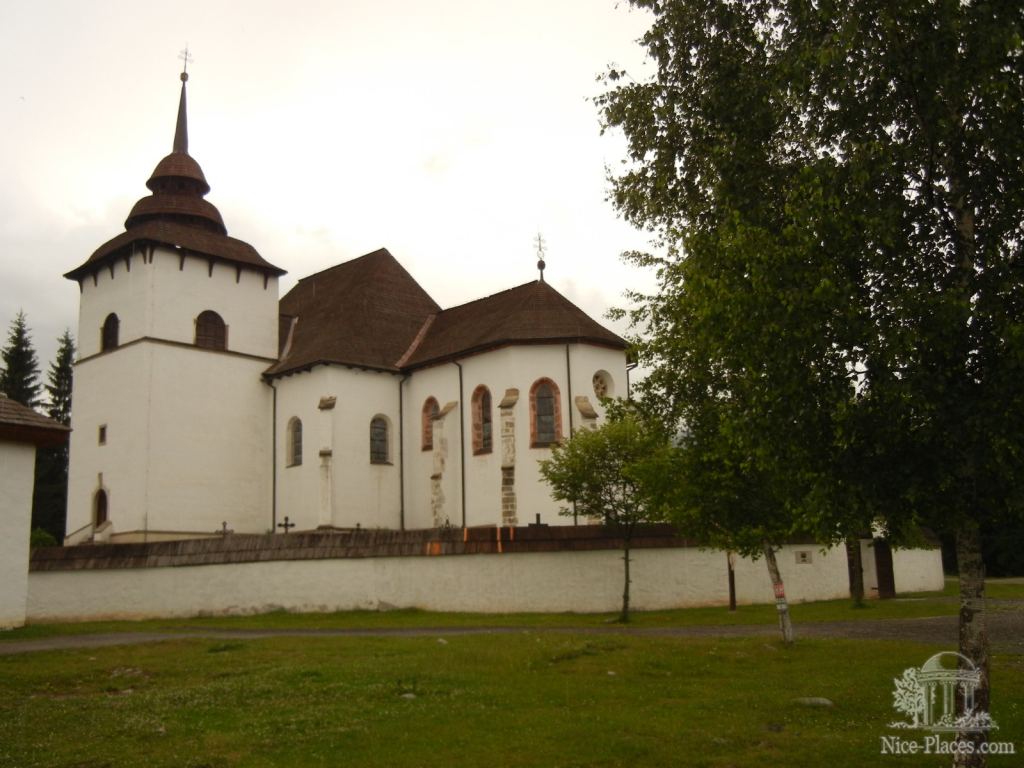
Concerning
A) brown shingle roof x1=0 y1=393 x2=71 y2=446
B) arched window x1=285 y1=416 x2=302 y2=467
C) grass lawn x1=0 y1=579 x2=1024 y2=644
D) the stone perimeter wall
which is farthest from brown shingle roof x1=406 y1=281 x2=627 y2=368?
brown shingle roof x1=0 y1=393 x2=71 y2=446

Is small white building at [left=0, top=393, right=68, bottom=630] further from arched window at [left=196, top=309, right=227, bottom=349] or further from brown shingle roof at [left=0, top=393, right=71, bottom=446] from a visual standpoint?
arched window at [left=196, top=309, right=227, bottom=349]

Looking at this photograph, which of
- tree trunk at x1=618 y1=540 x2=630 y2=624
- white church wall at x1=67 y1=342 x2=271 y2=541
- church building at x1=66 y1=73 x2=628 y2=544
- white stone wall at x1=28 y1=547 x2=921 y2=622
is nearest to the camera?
tree trunk at x1=618 y1=540 x2=630 y2=624

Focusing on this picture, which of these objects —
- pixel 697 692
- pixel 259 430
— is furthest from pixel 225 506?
pixel 697 692

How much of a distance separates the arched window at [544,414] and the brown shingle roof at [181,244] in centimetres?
1338

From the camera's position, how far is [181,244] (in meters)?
37.2

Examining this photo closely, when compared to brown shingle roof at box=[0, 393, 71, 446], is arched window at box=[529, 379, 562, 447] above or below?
above

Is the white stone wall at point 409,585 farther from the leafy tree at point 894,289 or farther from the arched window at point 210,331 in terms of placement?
the leafy tree at point 894,289

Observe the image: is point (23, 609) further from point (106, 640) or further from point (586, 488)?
point (586, 488)

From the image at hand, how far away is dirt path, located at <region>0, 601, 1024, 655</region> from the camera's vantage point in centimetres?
1798

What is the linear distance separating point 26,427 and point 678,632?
14252mm

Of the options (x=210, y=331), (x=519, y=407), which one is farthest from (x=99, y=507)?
(x=519, y=407)

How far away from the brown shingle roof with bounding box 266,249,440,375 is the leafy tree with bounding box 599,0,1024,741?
95.0 feet

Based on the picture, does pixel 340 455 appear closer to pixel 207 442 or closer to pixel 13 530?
pixel 207 442

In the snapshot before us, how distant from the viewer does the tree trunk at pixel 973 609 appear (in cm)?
815
